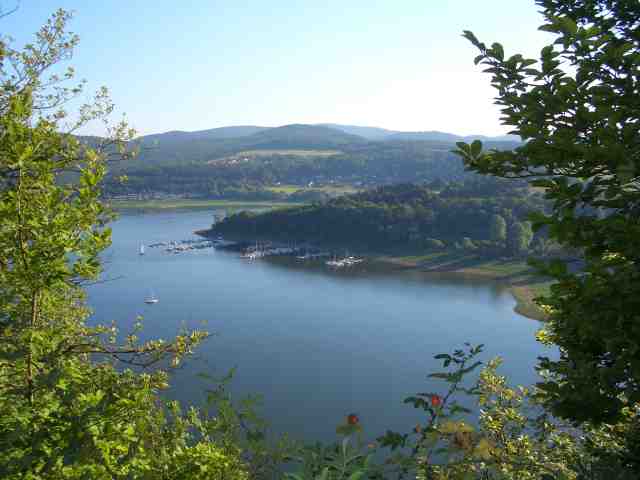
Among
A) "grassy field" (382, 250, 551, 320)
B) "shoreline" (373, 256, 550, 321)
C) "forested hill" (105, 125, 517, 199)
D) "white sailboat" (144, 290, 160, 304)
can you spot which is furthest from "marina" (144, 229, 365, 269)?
"forested hill" (105, 125, 517, 199)

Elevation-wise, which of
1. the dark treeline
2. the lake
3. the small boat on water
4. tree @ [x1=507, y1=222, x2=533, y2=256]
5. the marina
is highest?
the dark treeline

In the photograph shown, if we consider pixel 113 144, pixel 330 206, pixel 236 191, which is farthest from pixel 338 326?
pixel 236 191

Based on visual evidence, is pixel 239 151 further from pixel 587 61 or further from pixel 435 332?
pixel 587 61

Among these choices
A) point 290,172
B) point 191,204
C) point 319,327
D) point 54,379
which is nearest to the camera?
point 54,379

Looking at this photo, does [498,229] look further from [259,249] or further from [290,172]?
[290,172]

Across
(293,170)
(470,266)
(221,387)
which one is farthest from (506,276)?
(293,170)

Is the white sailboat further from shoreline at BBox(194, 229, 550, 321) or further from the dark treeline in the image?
the dark treeline
